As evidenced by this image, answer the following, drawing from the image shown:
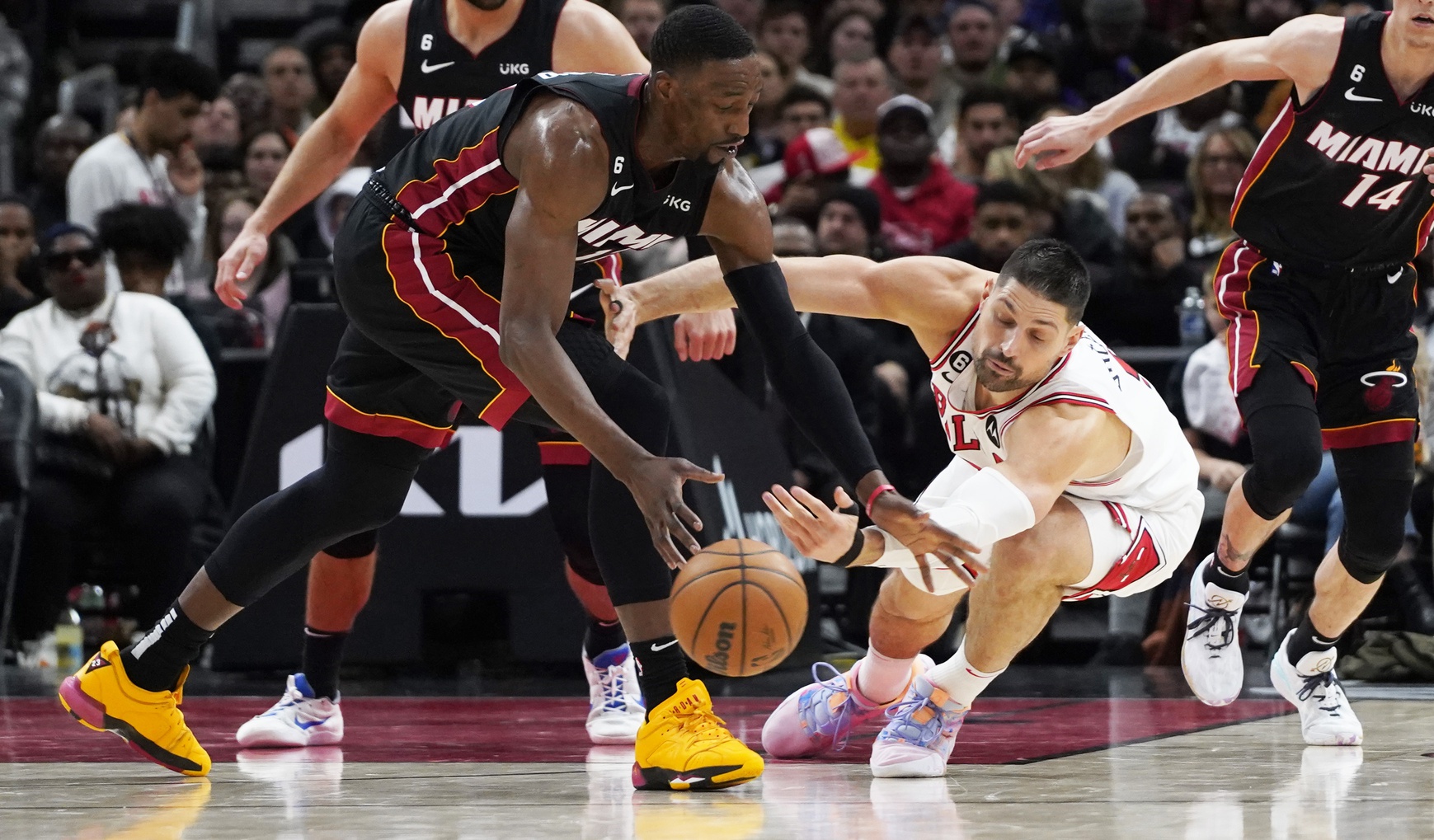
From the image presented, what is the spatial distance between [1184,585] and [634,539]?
4.08m

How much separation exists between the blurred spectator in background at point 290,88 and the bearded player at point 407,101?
19.6 feet

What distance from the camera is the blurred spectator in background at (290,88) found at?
11.0 metres

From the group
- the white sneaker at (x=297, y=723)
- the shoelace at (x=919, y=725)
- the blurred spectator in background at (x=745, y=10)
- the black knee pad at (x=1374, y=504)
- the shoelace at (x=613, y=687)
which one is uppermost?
the blurred spectator in background at (x=745, y=10)

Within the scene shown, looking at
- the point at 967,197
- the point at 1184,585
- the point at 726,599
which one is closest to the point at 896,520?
the point at 726,599

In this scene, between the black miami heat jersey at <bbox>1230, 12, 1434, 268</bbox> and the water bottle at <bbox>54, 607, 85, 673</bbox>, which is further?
the water bottle at <bbox>54, 607, 85, 673</bbox>

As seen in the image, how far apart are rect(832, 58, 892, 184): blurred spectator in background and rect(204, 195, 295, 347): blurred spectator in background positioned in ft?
9.99

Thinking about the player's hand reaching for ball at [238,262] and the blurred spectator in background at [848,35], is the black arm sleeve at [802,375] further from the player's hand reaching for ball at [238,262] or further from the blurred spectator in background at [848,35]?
the blurred spectator in background at [848,35]

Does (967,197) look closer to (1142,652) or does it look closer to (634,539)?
(1142,652)

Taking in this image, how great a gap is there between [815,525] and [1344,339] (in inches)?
86.3

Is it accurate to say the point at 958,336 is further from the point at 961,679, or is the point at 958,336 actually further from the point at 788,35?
the point at 788,35

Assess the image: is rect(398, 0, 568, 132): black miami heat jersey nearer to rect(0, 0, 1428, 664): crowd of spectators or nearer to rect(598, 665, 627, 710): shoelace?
rect(598, 665, 627, 710): shoelace

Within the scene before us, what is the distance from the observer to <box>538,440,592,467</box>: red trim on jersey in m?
5.25

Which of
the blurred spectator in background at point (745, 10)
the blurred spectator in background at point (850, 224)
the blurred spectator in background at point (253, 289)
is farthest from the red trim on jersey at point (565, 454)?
the blurred spectator in background at point (745, 10)

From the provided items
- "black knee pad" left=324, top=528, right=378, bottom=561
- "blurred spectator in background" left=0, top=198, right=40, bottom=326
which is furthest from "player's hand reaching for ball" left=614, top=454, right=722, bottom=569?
"blurred spectator in background" left=0, top=198, right=40, bottom=326
